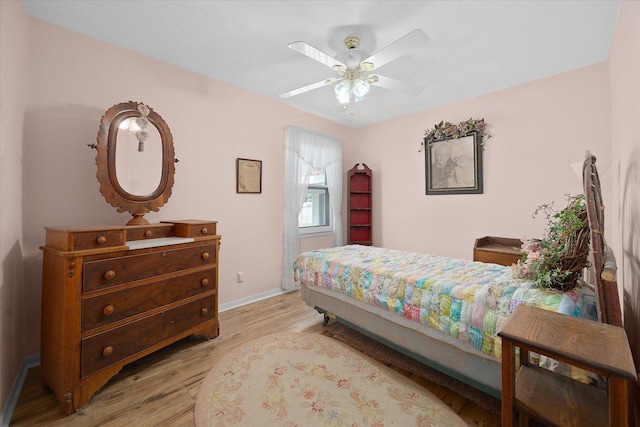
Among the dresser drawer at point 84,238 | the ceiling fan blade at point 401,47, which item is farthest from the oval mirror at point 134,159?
the ceiling fan blade at point 401,47

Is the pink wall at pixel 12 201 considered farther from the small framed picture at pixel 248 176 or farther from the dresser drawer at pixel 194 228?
the small framed picture at pixel 248 176

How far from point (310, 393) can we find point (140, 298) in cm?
146

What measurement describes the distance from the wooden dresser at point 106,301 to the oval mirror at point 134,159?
0.92ft

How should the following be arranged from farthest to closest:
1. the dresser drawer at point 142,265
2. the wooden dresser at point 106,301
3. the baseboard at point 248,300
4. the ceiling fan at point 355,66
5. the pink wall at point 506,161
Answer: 1. the baseboard at point 248,300
2. the pink wall at point 506,161
3. the ceiling fan at point 355,66
4. the dresser drawer at point 142,265
5. the wooden dresser at point 106,301

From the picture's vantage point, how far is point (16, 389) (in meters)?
1.77

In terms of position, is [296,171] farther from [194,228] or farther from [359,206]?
[194,228]

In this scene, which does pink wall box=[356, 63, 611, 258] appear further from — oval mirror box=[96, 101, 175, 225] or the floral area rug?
oval mirror box=[96, 101, 175, 225]

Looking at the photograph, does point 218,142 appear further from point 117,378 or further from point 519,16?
point 519,16

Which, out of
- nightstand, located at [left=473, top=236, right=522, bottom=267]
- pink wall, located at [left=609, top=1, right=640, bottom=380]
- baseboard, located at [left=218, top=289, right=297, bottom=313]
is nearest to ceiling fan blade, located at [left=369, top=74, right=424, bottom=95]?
pink wall, located at [left=609, top=1, right=640, bottom=380]

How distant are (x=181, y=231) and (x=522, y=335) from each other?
2578mm

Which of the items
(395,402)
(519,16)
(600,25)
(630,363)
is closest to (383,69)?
(519,16)

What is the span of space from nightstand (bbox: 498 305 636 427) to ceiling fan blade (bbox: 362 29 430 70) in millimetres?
1758

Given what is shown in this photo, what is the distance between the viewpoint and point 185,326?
7.48 ft

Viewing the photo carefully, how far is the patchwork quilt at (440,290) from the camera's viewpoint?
5.00ft
